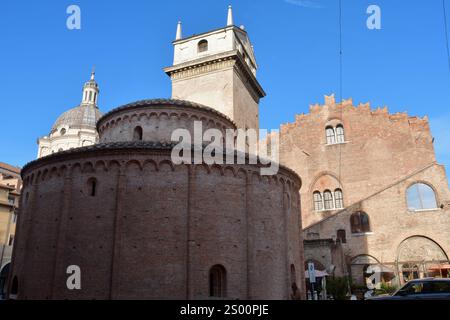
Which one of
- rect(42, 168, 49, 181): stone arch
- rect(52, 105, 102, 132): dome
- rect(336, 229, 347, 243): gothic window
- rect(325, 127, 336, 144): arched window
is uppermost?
rect(52, 105, 102, 132): dome

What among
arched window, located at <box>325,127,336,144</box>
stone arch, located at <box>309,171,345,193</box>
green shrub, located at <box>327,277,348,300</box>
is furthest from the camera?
arched window, located at <box>325,127,336,144</box>

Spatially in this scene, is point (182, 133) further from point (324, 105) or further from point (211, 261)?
point (324, 105)

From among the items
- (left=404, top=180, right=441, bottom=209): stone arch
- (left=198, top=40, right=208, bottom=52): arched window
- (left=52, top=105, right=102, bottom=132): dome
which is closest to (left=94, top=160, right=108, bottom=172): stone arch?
(left=198, top=40, right=208, bottom=52): arched window

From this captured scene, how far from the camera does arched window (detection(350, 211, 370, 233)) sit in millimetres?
29266

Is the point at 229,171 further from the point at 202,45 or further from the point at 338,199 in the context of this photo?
the point at 338,199

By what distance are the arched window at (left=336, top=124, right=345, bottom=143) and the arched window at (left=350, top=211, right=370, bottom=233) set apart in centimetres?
842

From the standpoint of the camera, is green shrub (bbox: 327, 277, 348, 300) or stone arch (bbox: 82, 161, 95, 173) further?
green shrub (bbox: 327, 277, 348, 300)

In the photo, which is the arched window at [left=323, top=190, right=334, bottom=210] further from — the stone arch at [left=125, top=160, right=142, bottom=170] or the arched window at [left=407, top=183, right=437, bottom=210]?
the stone arch at [left=125, top=160, right=142, bottom=170]

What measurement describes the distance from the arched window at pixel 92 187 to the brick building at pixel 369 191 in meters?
17.5

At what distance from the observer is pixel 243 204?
51.2 ft

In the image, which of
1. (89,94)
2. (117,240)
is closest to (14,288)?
(117,240)

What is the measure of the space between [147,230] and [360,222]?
20849 millimetres

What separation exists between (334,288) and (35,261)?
55.5 feet
